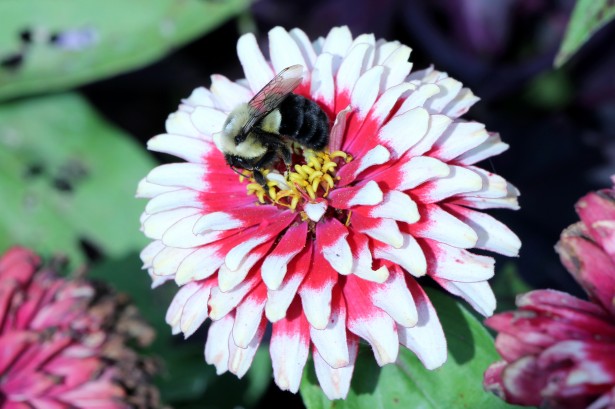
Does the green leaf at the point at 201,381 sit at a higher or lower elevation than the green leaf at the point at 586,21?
lower

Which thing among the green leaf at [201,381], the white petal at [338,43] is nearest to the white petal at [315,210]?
the white petal at [338,43]

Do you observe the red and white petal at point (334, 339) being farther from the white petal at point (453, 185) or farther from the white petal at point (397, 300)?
the white petal at point (453, 185)

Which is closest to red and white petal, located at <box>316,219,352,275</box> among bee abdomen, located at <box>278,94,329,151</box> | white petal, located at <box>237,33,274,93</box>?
bee abdomen, located at <box>278,94,329,151</box>

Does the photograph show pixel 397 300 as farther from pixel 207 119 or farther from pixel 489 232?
pixel 207 119

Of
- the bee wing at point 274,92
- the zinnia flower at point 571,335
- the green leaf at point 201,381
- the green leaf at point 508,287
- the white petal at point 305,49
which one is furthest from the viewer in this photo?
the green leaf at point 201,381

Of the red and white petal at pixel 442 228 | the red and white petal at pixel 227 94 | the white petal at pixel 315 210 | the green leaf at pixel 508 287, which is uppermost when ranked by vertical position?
the red and white petal at pixel 227 94

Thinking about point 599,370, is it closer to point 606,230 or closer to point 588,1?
point 606,230

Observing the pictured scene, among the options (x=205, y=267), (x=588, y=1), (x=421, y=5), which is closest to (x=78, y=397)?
(x=205, y=267)

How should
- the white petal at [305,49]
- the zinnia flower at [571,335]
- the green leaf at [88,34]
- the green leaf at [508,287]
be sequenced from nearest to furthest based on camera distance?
the zinnia flower at [571,335]
the white petal at [305,49]
the green leaf at [508,287]
the green leaf at [88,34]
